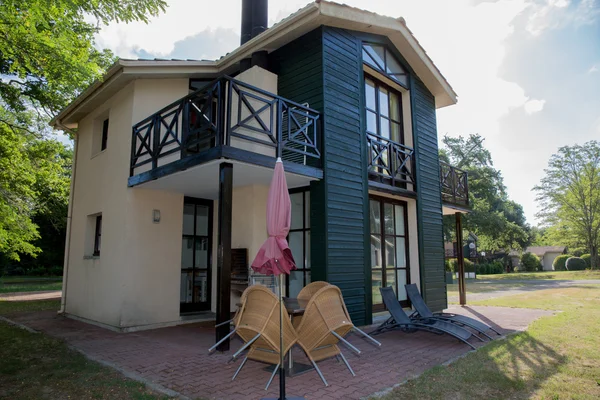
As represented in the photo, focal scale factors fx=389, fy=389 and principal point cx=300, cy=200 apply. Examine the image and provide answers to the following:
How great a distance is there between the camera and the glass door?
8.13m

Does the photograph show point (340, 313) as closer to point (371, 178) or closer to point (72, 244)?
point (371, 178)

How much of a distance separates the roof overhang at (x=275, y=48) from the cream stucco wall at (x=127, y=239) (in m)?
0.35

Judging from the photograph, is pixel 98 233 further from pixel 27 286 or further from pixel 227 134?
pixel 27 286

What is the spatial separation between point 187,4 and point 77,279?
628cm

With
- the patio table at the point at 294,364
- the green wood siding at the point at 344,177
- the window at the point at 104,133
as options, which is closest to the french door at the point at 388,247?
the green wood siding at the point at 344,177

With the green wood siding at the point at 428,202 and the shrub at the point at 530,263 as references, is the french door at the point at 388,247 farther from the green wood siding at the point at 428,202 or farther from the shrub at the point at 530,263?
the shrub at the point at 530,263

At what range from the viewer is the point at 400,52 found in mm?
9289

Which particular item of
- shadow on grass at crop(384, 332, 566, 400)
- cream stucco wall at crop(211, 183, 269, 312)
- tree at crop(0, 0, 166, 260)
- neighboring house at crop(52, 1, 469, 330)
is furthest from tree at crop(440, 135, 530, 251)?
tree at crop(0, 0, 166, 260)

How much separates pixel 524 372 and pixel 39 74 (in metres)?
8.08

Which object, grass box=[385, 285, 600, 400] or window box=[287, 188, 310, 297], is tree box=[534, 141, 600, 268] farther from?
window box=[287, 188, 310, 297]

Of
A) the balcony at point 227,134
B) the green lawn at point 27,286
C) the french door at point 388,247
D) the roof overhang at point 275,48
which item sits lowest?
the green lawn at point 27,286

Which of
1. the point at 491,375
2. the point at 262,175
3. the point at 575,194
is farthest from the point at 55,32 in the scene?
the point at 575,194

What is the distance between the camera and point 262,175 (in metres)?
6.36

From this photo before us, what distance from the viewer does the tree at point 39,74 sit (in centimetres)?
523
